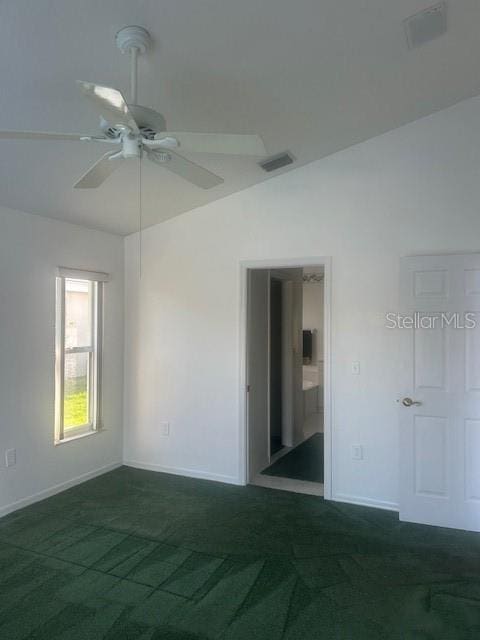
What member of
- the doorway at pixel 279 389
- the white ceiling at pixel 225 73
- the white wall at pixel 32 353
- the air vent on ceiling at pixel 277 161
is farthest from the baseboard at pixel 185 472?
the air vent on ceiling at pixel 277 161

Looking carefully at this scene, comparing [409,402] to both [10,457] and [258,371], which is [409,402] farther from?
→ [10,457]

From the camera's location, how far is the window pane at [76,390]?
14.5ft

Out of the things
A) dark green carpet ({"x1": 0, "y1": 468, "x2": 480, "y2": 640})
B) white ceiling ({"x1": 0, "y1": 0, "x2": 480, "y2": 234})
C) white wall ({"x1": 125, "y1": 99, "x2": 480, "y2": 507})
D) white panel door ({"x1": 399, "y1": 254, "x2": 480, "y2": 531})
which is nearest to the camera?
white ceiling ({"x1": 0, "y1": 0, "x2": 480, "y2": 234})

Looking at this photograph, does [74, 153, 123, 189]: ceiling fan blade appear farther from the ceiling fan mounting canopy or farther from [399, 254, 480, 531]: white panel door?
[399, 254, 480, 531]: white panel door

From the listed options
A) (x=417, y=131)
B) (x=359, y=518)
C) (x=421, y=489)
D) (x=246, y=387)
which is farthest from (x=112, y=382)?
(x=417, y=131)

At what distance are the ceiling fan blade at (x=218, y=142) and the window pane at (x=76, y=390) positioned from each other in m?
3.01

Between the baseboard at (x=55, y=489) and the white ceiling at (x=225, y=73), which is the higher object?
the white ceiling at (x=225, y=73)

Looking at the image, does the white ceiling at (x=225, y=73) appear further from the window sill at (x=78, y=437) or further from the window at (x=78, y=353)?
the window sill at (x=78, y=437)

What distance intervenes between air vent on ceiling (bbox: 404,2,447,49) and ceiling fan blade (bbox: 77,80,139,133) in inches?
67.8

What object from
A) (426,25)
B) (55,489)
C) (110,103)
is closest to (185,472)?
(55,489)

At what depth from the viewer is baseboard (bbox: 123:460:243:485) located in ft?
14.5

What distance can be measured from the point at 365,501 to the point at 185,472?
1.78 meters

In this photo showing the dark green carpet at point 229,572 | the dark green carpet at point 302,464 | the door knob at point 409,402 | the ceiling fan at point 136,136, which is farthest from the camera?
the dark green carpet at point 302,464

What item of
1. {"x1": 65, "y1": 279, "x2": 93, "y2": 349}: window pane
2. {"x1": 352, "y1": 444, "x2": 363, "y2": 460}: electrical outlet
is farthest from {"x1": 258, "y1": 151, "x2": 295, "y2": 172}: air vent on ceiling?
{"x1": 352, "y1": 444, "x2": 363, "y2": 460}: electrical outlet
